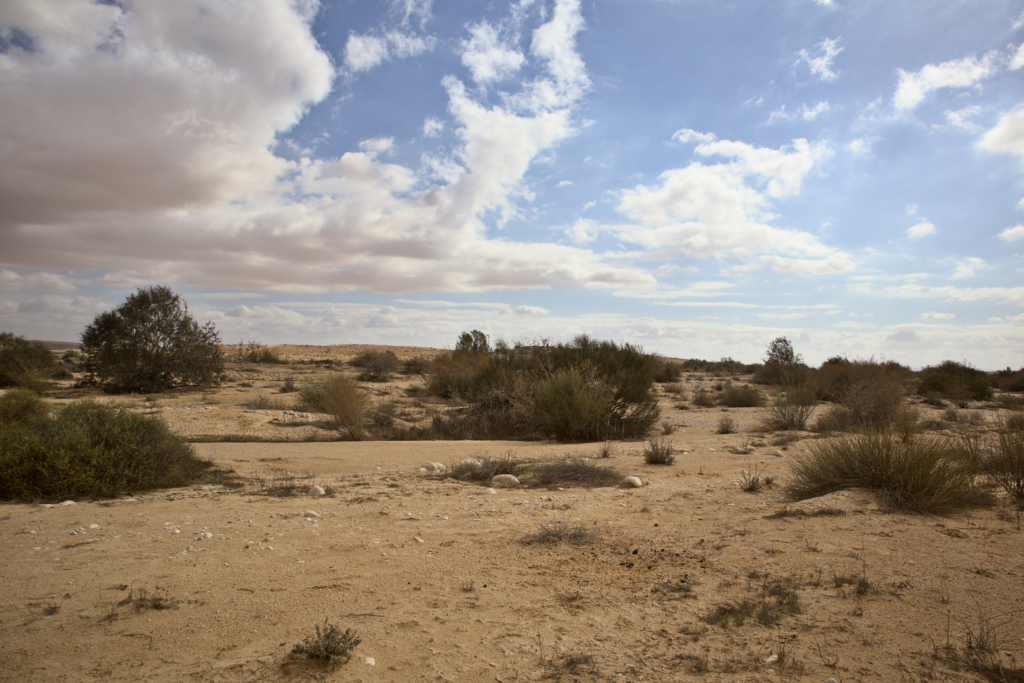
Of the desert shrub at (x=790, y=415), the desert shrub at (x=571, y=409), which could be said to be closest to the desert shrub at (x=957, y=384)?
the desert shrub at (x=790, y=415)

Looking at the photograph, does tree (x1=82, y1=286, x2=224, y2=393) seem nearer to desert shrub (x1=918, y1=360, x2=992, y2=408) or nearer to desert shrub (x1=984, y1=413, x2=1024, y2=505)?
desert shrub (x1=984, y1=413, x2=1024, y2=505)

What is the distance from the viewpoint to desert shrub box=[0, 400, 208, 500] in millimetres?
7047

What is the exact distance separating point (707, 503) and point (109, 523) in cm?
680

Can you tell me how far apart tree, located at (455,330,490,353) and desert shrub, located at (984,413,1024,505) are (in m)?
20.6

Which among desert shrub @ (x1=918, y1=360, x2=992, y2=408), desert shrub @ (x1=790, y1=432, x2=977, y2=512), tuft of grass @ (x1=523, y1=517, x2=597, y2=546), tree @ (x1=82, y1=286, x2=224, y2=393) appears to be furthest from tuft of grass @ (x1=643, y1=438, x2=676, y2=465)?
tree @ (x1=82, y1=286, x2=224, y2=393)

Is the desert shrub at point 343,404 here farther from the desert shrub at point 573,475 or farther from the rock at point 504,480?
the desert shrub at point 573,475

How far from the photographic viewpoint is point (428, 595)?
4348mm

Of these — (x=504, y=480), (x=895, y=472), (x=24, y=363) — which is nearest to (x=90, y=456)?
(x=504, y=480)

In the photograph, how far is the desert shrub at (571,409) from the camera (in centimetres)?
1426

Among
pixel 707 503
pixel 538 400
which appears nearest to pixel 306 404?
pixel 538 400

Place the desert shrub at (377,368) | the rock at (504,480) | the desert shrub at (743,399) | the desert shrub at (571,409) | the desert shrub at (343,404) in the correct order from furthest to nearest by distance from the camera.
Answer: the desert shrub at (377,368), the desert shrub at (743,399), the desert shrub at (343,404), the desert shrub at (571,409), the rock at (504,480)

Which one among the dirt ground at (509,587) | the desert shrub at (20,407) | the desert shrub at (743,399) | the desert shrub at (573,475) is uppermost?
the desert shrub at (743,399)

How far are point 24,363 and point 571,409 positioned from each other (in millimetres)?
24884

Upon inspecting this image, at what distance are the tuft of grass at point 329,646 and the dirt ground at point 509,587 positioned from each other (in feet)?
0.20
